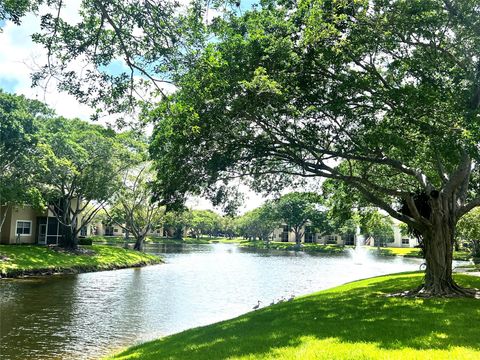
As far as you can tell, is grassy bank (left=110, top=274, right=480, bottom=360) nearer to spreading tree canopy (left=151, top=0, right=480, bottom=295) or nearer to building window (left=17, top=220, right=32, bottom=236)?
spreading tree canopy (left=151, top=0, right=480, bottom=295)

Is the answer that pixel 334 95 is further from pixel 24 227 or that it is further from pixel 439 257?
pixel 24 227

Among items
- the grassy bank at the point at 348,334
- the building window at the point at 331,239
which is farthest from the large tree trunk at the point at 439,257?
the building window at the point at 331,239

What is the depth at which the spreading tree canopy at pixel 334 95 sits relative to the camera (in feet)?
37.7

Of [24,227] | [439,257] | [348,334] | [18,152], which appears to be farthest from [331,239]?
[348,334]

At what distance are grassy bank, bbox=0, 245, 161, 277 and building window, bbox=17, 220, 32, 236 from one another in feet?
21.8

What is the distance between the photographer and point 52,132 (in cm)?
3597

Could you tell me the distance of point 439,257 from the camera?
48.4 feet

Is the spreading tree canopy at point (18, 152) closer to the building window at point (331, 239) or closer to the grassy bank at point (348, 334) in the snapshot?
the grassy bank at point (348, 334)

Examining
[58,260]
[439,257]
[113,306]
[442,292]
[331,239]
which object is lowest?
[113,306]

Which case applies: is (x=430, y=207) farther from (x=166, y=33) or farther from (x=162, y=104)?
(x=166, y=33)

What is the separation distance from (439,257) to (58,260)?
2797 cm

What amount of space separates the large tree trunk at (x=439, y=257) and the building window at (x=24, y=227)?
128 ft

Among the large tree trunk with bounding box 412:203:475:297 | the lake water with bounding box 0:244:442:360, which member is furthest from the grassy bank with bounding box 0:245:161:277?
the large tree trunk with bounding box 412:203:475:297

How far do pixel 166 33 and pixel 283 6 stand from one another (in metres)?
5.80
